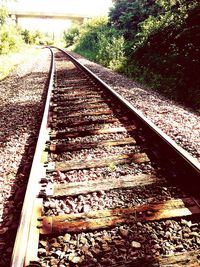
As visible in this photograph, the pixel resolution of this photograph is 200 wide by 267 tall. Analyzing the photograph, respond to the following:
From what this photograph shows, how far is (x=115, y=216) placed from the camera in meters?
2.66

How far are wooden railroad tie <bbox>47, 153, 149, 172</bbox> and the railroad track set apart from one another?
0.5 inches

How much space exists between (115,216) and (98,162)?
113cm

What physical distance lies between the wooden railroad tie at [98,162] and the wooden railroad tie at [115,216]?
0.93 metres

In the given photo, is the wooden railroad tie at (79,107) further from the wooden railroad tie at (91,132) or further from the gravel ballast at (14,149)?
the wooden railroad tie at (91,132)

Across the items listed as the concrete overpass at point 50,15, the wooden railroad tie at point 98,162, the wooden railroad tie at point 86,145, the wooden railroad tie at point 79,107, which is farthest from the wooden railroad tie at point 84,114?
the concrete overpass at point 50,15

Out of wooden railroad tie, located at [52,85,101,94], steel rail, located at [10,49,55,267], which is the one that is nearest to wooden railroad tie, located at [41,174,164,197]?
steel rail, located at [10,49,55,267]

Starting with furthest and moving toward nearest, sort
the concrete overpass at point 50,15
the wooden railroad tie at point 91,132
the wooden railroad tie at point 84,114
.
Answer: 1. the concrete overpass at point 50,15
2. the wooden railroad tie at point 84,114
3. the wooden railroad tie at point 91,132

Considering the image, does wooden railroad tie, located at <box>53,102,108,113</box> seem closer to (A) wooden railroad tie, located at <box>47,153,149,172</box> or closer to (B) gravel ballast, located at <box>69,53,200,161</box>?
(B) gravel ballast, located at <box>69,53,200,161</box>

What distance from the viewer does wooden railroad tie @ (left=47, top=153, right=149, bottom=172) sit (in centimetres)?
362

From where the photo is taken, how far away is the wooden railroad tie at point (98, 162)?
362 centimetres

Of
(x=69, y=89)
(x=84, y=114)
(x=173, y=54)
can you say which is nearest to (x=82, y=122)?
(x=84, y=114)

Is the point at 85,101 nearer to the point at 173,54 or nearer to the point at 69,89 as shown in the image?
the point at 69,89

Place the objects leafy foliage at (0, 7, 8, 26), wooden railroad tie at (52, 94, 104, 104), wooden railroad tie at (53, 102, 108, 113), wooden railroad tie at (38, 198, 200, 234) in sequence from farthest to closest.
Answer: leafy foliage at (0, 7, 8, 26)
wooden railroad tie at (52, 94, 104, 104)
wooden railroad tie at (53, 102, 108, 113)
wooden railroad tie at (38, 198, 200, 234)

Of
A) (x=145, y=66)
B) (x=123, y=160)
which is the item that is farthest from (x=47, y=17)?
(x=123, y=160)
